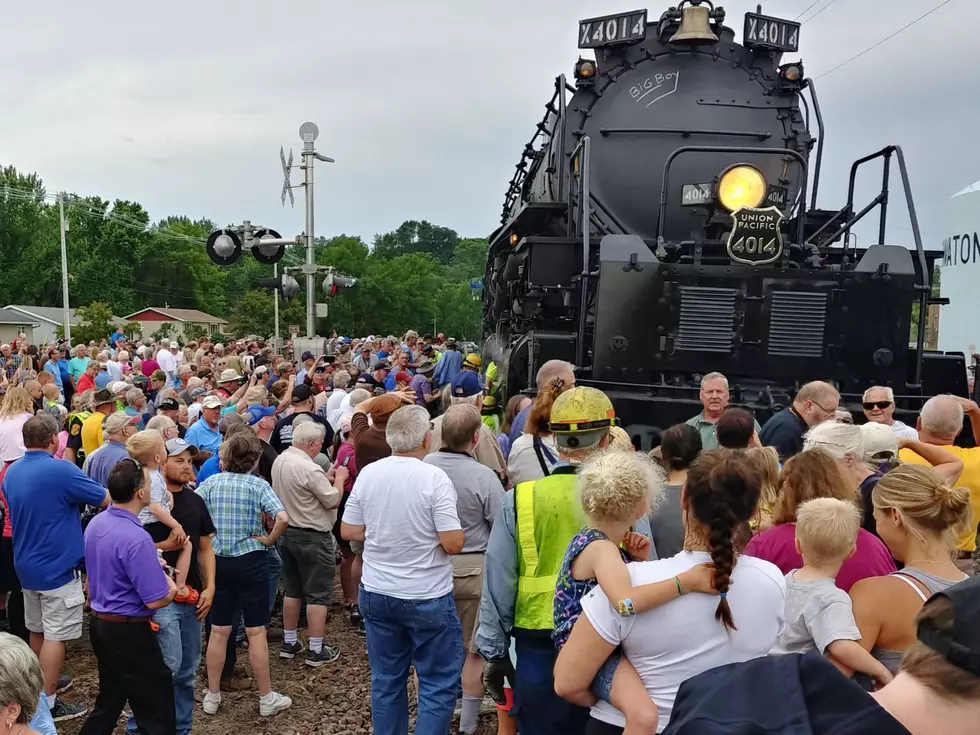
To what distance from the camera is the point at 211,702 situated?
195 inches

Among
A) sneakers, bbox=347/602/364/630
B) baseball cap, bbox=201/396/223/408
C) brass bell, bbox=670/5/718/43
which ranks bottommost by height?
sneakers, bbox=347/602/364/630

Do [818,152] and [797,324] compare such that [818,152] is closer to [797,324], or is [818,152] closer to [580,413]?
[797,324]

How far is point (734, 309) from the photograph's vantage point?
6.32 meters

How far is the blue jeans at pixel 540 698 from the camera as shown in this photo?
3033mm

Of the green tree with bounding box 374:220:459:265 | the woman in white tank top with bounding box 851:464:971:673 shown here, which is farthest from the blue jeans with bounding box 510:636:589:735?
the green tree with bounding box 374:220:459:265

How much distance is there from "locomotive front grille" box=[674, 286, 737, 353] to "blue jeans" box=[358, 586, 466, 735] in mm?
3158

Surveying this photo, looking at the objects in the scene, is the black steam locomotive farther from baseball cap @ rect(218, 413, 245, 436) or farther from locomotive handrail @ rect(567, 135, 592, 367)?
baseball cap @ rect(218, 413, 245, 436)

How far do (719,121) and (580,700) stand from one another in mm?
6872

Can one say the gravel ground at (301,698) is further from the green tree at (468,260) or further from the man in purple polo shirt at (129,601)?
the green tree at (468,260)

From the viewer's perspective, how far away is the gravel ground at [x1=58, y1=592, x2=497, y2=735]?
4.73 metres

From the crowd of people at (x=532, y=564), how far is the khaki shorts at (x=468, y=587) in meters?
0.01

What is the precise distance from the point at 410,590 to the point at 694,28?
666 centimetres

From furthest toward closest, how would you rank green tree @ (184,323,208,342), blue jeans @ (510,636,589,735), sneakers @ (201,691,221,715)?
green tree @ (184,323,208,342)
sneakers @ (201,691,221,715)
blue jeans @ (510,636,589,735)

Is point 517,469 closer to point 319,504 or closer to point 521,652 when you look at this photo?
point 521,652
